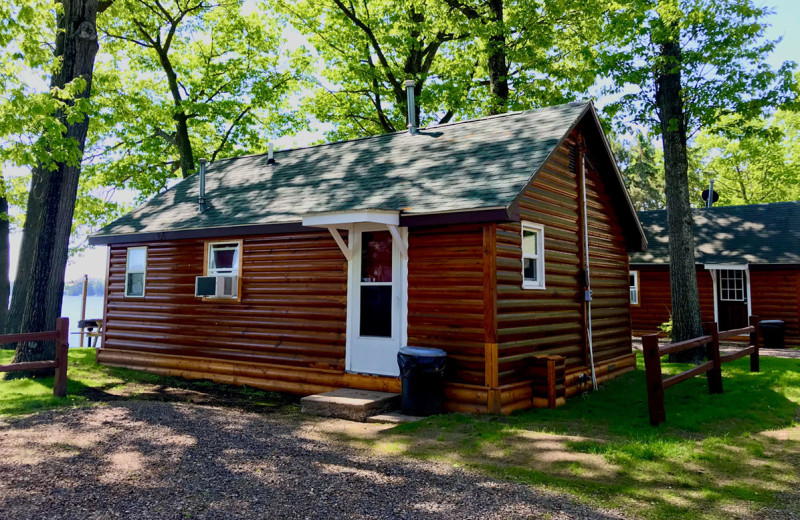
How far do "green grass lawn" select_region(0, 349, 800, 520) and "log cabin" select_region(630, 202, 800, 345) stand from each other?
8.47 meters

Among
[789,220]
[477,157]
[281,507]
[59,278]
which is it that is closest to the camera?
[281,507]

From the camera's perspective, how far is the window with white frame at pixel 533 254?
31.1 feet

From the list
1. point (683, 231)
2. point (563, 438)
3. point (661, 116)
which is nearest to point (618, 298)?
point (683, 231)

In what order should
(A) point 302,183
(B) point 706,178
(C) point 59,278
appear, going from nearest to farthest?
(C) point 59,278 → (A) point 302,183 → (B) point 706,178

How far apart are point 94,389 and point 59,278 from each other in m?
2.45

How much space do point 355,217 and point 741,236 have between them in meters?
17.4

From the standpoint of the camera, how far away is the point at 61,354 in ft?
29.1

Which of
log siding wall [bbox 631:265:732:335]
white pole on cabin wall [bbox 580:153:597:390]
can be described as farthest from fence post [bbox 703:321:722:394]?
log siding wall [bbox 631:265:732:335]

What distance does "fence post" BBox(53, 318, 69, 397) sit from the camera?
884cm

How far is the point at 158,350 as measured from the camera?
1238 centimetres

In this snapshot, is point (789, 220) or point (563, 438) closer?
point (563, 438)

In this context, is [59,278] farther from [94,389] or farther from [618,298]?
[618,298]

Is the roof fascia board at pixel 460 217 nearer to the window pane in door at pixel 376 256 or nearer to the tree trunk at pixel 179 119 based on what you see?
the window pane in door at pixel 376 256

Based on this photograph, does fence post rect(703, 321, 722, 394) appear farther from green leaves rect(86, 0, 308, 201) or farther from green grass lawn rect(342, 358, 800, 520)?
green leaves rect(86, 0, 308, 201)
